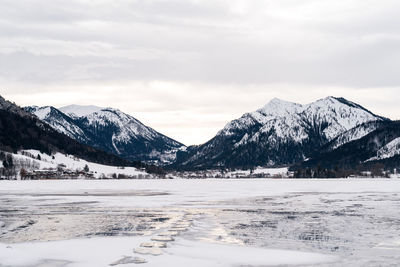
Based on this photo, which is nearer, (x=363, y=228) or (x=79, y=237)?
(x=79, y=237)

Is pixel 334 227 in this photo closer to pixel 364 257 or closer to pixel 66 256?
pixel 364 257

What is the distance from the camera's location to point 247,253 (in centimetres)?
2189

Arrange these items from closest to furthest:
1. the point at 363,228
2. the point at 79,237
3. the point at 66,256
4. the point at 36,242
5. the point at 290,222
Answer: the point at 66,256
the point at 36,242
the point at 79,237
the point at 363,228
the point at 290,222

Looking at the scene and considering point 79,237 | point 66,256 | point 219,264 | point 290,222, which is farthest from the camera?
point 290,222

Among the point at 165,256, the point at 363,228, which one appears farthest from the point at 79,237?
the point at 363,228

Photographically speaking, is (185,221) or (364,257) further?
(185,221)

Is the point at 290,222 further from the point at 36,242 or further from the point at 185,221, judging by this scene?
the point at 36,242

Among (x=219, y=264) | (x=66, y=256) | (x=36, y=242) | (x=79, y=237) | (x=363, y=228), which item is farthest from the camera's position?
(x=363, y=228)

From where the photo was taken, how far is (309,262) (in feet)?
65.2

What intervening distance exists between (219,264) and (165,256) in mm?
2647

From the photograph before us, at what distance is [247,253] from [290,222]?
1248 cm

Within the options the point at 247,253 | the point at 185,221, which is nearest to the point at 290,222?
the point at 185,221

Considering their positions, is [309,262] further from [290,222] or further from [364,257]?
[290,222]

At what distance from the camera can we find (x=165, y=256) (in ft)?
68.2
